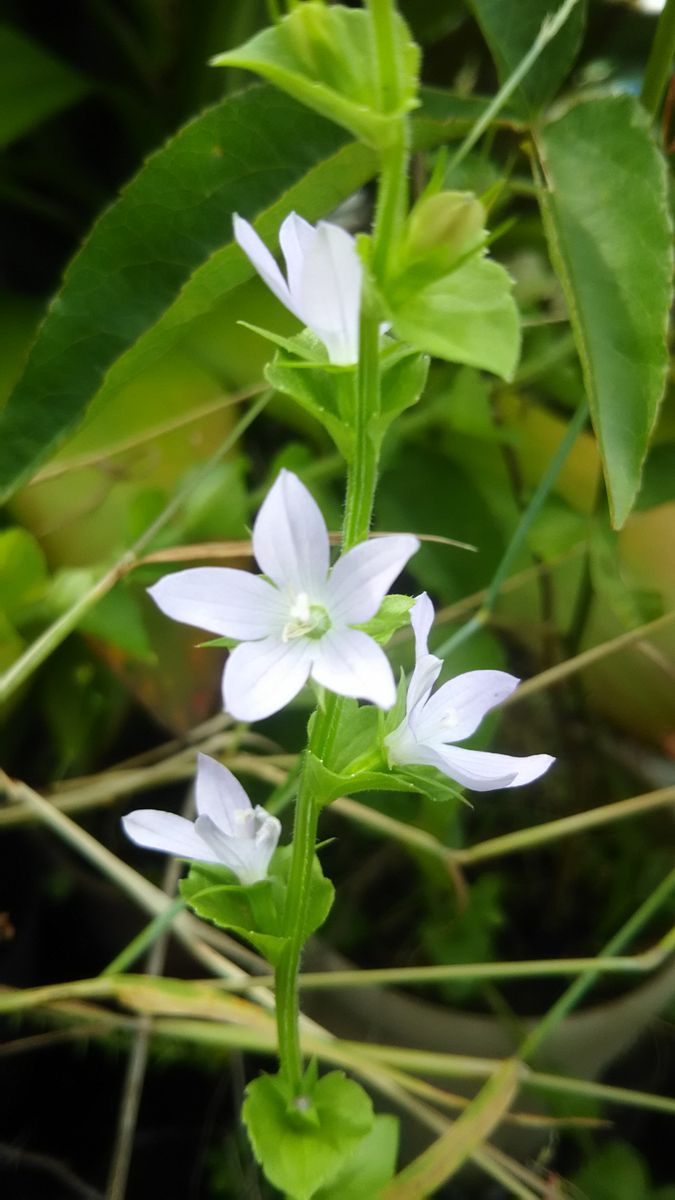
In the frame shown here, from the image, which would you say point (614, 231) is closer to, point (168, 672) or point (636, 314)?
point (636, 314)

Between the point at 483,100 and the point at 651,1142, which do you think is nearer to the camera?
the point at 483,100

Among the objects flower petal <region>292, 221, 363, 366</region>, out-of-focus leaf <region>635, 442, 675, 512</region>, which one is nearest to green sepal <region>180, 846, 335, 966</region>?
flower petal <region>292, 221, 363, 366</region>

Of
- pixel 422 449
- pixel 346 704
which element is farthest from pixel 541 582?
pixel 346 704

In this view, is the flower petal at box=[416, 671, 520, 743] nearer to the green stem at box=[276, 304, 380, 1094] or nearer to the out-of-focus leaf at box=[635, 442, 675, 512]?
the green stem at box=[276, 304, 380, 1094]

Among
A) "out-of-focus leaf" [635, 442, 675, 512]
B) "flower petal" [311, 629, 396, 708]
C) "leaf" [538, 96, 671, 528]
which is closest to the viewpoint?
"flower petal" [311, 629, 396, 708]

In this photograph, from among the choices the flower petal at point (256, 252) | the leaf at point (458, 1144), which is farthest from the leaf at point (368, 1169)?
the flower petal at point (256, 252)

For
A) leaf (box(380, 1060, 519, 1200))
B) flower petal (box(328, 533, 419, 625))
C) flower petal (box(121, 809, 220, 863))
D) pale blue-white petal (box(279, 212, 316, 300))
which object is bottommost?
leaf (box(380, 1060, 519, 1200))
